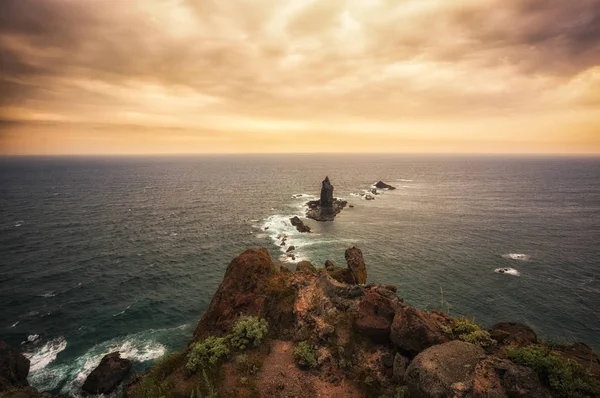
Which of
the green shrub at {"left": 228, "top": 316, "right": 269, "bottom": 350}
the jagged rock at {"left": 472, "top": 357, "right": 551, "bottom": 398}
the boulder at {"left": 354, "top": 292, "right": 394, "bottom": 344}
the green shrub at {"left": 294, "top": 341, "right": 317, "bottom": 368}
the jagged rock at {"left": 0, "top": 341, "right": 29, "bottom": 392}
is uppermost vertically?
the jagged rock at {"left": 472, "top": 357, "right": 551, "bottom": 398}

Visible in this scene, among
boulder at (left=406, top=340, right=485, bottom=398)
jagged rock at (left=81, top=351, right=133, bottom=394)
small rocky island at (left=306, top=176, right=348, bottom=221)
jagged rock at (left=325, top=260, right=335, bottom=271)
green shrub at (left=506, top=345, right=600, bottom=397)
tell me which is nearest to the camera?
green shrub at (left=506, top=345, right=600, bottom=397)

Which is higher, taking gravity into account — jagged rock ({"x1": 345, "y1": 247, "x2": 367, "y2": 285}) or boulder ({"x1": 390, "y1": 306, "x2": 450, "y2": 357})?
boulder ({"x1": 390, "y1": 306, "x2": 450, "y2": 357})

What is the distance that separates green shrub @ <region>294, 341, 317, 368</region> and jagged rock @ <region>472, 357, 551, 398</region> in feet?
30.2

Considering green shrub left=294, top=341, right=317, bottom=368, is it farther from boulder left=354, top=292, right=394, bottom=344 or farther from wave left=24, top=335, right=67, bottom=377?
wave left=24, top=335, right=67, bottom=377

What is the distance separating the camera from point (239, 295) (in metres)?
25.4

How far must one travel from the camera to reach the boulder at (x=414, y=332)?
16.6 m

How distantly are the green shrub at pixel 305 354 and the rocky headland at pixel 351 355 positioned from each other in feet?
0.22

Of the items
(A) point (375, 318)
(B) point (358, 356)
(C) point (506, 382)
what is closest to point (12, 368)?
(B) point (358, 356)

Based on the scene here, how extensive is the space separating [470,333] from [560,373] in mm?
4691

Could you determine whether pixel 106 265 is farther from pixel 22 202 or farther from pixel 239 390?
pixel 22 202

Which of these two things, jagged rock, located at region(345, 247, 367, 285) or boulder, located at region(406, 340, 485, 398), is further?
jagged rock, located at region(345, 247, 367, 285)

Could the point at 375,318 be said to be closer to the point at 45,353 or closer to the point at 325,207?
the point at 45,353

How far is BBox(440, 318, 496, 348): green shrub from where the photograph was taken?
53.7 ft

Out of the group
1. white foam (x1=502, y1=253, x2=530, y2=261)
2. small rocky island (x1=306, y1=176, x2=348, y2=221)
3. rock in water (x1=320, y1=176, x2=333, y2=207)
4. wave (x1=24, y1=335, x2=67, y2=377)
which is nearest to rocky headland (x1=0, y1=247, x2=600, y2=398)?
wave (x1=24, y1=335, x2=67, y2=377)
